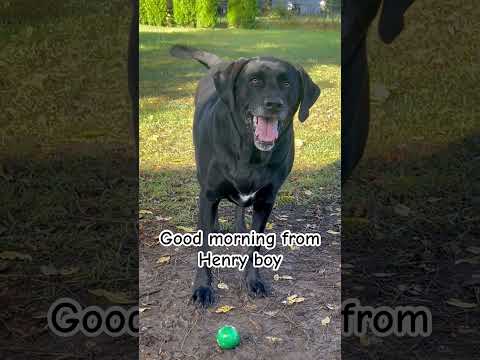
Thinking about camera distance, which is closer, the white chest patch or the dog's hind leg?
the white chest patch

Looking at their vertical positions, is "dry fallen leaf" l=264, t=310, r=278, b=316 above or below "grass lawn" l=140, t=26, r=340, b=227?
below

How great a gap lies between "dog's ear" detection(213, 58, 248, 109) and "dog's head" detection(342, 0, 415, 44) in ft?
1.57

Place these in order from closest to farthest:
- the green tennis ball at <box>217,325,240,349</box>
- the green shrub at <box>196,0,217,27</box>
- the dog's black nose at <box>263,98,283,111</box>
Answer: the dog's black nose at <box>263,98,283,111</box> → the green tennis ball at <box>217,325,240,349</box> → the green shrub at <box>196,0,217,27</box>

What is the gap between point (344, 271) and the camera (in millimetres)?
2404

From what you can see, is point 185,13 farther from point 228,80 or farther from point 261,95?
point 261,95

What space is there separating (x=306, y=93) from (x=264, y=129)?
0.21 meters

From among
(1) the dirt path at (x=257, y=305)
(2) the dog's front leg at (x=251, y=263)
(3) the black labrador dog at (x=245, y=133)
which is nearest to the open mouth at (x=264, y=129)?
(3) the black labrador dog at (x=245, y=133)

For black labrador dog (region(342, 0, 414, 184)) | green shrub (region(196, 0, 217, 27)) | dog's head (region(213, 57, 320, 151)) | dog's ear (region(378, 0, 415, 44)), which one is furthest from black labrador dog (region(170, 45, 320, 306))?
dog's ear (region(378, 0, 415, 44))

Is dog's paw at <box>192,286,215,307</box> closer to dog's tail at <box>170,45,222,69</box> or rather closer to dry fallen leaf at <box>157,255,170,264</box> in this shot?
dry fallen leaf at <box>157,255,170,264</box>

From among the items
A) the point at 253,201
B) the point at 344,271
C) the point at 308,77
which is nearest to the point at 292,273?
the point at 344,271

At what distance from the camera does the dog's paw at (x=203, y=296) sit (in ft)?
7.61

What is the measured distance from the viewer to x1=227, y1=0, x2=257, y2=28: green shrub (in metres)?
2.30

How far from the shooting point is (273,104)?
79.4 inches

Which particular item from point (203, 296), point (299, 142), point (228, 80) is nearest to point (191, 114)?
point (228, 80)
